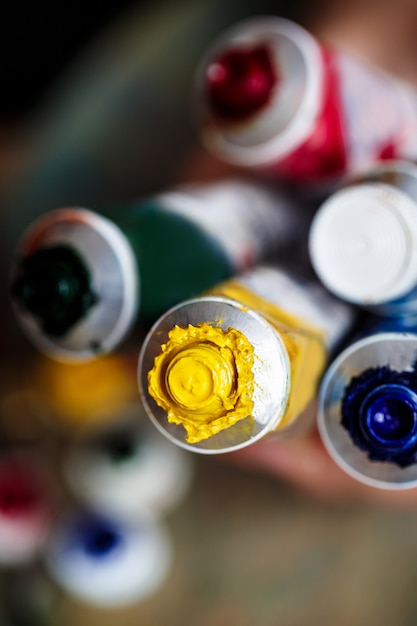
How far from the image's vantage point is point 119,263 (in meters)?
0.31

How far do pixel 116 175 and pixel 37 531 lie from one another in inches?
12.5

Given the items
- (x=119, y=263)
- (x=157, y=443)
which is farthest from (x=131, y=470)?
(x=119, y=263)

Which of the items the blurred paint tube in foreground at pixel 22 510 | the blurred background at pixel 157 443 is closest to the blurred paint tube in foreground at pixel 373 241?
the blurred background at pixel 157 443

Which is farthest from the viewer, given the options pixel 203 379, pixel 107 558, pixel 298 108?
pixel 107 558

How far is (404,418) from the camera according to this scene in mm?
256

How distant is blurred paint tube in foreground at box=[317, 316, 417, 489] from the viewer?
257 mm

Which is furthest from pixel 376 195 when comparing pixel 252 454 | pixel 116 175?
pixel 116 175

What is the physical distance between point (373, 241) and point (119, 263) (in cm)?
12

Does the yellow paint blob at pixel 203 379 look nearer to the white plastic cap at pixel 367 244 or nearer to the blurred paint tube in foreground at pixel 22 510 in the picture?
the white plastic cap at pixel 367 244

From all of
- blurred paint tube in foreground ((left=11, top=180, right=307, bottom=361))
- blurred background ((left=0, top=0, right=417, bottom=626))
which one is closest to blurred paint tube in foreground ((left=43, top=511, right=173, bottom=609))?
blurred background ((left=0, top=0, right=417, bottom=626))

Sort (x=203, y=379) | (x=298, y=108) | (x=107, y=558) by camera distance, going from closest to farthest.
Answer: (x=203, y=379) < (x=298, y=108) < (x=107, y=558)

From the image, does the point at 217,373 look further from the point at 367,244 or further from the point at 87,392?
the point at 87,392

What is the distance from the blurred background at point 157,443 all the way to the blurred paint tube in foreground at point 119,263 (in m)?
0.17

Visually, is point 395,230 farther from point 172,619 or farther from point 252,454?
point 172,619
